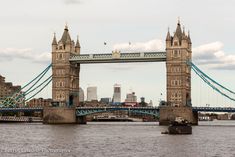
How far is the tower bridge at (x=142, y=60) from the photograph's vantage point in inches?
5650

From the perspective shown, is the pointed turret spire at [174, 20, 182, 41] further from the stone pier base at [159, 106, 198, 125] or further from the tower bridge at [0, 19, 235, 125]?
the stone pier base at [159, 106, 198, 125]

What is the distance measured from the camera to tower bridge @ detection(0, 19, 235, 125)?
144 metres

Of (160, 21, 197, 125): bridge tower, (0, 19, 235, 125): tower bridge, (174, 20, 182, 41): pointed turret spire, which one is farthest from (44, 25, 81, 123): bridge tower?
(174, 20, 182, 41): pointed turret spire

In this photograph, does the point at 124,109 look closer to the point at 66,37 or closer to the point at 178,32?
the point at 178,32

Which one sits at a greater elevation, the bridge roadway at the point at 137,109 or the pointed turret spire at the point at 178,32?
the pointed turret spire at the point at 178,32

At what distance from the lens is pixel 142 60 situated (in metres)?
148

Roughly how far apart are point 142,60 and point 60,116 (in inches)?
984

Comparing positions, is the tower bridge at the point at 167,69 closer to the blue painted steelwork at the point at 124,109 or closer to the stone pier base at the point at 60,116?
the stone pier base at the point at 60,116

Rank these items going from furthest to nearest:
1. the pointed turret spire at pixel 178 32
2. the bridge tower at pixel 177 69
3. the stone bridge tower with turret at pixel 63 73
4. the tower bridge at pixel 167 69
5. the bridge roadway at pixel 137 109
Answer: the stone bridge tower with turret at pixel 63 73 < the pointed turret spire at pixel 178 32 < the bridge tower at pixel 177 69 < the tower bridge at pixel 167 69 < the bridge roadway at pixel 137 109

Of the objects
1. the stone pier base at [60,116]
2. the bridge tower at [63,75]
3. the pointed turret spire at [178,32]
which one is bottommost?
the stone pier base at [60,116]

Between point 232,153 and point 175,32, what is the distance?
8702cm

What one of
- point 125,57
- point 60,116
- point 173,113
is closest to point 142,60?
point 125,57

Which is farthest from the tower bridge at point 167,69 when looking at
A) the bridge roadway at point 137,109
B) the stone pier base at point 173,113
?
the bridge roadway at point 137,109

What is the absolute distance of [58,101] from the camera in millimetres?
159250
